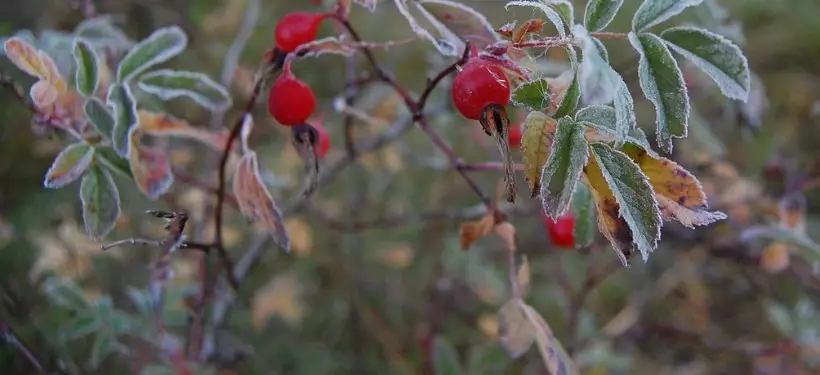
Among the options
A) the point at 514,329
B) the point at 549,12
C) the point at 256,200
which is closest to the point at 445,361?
the point at 514,329

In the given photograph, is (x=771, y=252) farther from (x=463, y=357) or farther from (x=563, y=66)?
(x=463, y=357)

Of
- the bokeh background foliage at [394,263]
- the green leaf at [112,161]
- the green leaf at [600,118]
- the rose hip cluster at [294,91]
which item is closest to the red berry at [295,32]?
the rose hip cluster at [294,91]

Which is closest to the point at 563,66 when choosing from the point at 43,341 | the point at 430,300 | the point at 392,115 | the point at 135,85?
the point at 392,115

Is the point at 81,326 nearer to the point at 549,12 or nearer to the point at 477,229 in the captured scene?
the point at 477,229

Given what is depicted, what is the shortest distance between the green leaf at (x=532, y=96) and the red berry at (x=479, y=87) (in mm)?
51

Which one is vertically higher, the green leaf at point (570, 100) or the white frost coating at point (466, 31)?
the green leaf at point (570, 100)

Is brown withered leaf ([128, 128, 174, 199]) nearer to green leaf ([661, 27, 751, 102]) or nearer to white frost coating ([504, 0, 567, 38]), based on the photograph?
white frost coating ([504, 0, 567, 38])

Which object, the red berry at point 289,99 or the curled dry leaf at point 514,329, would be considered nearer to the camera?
the red berry at point 289,99

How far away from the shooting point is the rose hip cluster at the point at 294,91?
74 cm

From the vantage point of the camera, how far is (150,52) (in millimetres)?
835

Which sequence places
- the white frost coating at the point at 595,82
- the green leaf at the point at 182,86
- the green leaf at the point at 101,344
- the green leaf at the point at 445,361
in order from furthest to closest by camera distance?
the green leaf at the point at 445,361
the green leaf at the point at 101,344
the green leaf at the point at 182,86
the white frost coating at the point at 595,82

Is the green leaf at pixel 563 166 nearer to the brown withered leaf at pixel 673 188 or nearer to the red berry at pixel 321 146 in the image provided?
the brown withered leaf at pixel 673 188

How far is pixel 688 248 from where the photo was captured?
1516mm

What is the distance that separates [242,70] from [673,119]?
1216 mm
